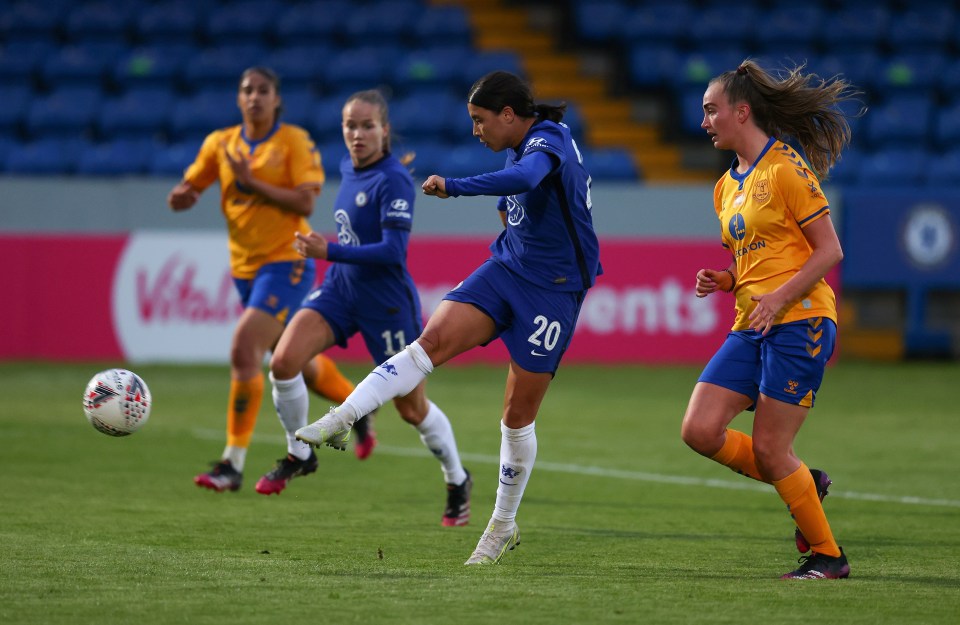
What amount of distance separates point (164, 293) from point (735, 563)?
9.78 m

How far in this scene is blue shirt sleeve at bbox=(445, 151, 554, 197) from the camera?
533 cm

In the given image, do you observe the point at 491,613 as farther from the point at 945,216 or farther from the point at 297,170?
the point at 945,216

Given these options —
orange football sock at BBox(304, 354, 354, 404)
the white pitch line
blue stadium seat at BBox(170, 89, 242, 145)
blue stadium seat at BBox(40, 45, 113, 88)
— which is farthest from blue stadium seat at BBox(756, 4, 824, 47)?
orange football sock at BBox(304, 354, 354, 404)

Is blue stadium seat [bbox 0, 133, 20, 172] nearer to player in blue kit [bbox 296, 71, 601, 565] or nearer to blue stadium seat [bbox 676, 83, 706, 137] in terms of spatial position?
blue stadium seat [bbox 676, 83, 706, 137]

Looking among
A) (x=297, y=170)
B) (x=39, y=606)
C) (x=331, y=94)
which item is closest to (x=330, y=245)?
(x=297, y=170)

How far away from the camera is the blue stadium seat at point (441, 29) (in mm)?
19656

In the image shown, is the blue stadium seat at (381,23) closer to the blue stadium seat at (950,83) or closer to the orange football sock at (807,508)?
the blue stadium seat at (950,83)

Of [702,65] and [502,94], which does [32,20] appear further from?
[502,94]

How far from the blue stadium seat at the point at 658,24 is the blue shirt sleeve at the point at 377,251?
13.0 meters

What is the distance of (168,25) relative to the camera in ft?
63.3

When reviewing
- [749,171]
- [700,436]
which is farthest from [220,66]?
[700,436]

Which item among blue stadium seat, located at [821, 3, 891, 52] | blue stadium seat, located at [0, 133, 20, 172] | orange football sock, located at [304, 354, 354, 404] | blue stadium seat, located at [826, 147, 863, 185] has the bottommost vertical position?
blue stadium seat, located at [826, 147, 863, 185]

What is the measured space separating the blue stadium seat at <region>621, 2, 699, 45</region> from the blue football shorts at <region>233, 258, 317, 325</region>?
12.2 metres

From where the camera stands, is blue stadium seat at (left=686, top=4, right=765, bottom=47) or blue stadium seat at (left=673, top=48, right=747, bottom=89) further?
blue stadium seat at (left=686, top=4, right=765, bottom=47)
